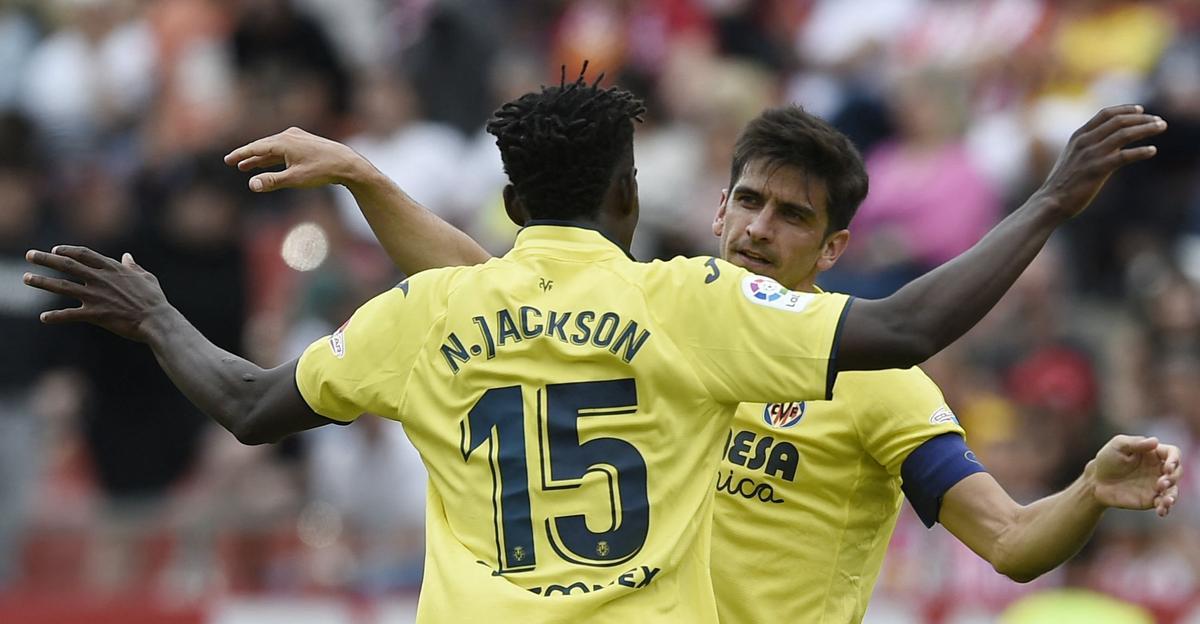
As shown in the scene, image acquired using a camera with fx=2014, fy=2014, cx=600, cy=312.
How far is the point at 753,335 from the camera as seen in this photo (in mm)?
4934

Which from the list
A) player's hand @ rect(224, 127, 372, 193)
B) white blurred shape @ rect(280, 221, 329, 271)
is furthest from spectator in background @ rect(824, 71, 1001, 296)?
player's hand @ rect(224, 127, 372, 193)

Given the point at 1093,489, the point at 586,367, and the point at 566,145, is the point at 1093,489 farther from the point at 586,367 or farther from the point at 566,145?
the point at 566,145

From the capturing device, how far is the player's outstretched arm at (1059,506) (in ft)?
17.2

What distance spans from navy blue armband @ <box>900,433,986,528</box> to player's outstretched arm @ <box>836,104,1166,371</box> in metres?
0.86

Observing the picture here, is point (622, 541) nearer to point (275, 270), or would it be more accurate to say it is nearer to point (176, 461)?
point (176, 461)

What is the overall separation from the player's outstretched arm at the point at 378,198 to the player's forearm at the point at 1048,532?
1812 mm

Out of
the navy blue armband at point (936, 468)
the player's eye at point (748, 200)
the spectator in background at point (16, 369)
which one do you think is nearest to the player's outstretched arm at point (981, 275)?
the navy blue armband at point (936, 468)

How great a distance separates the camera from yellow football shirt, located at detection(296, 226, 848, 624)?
4953 millimetres

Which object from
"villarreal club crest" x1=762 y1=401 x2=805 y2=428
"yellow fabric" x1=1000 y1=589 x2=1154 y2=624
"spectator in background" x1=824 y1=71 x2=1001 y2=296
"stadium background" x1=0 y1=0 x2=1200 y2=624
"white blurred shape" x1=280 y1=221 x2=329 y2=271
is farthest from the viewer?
"white blurred shape" x1=280 y1=221 x2=329 y2=271

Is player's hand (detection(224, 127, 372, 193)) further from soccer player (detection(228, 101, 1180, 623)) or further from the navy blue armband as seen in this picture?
the navy blue armband

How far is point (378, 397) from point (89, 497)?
756cm

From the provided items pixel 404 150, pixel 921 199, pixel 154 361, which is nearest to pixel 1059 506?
pixel 921 199

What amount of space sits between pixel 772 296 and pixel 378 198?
5.14 feet

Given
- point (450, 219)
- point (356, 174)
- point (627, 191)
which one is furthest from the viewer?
point (450, 219)
